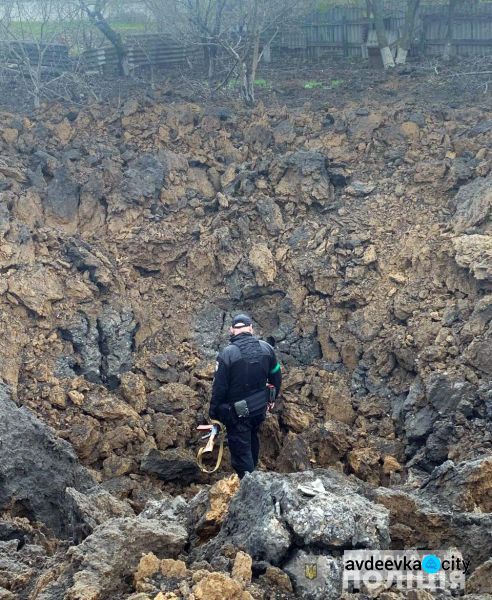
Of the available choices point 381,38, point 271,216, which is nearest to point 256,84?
point 381,38

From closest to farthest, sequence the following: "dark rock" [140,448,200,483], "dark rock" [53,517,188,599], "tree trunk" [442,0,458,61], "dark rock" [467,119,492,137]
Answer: "dark rock" [53,517,188,599], "dark rock" [140,448,200,483], "dark rock" [467,119,492,137], "tree trunk" [442,0,458,61]

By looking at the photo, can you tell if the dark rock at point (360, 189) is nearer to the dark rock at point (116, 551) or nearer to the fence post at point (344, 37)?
the dark rock at point (116, 551)

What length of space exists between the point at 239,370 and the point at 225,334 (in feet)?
7.07

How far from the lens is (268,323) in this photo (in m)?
8.31

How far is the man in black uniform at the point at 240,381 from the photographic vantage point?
598 centimetres

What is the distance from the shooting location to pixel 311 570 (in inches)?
152

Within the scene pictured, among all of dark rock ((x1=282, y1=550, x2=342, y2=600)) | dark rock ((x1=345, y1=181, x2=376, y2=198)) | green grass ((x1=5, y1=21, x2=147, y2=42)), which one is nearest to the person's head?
dark rock ((x1=282, y1=550, x2=342, y2=600))

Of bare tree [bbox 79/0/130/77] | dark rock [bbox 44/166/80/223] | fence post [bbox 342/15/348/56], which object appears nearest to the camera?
dark rock [bbox 44/166/80/223]

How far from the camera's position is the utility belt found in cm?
598

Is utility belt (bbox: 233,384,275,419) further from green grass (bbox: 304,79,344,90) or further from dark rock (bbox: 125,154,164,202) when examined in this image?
green grass (bbox: 304,79,344,90)

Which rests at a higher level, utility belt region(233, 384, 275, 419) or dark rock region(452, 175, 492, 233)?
dark rock region(452, 175, 492, 233)

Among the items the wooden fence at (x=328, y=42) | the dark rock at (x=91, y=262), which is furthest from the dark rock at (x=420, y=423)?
the wooden fence at (x=328, y=42)

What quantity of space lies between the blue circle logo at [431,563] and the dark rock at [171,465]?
256 cm

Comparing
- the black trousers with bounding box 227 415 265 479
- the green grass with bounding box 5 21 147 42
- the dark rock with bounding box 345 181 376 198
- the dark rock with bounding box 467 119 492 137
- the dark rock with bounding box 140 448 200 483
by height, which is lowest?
the dark rock with bounding box 140 448 200 483
